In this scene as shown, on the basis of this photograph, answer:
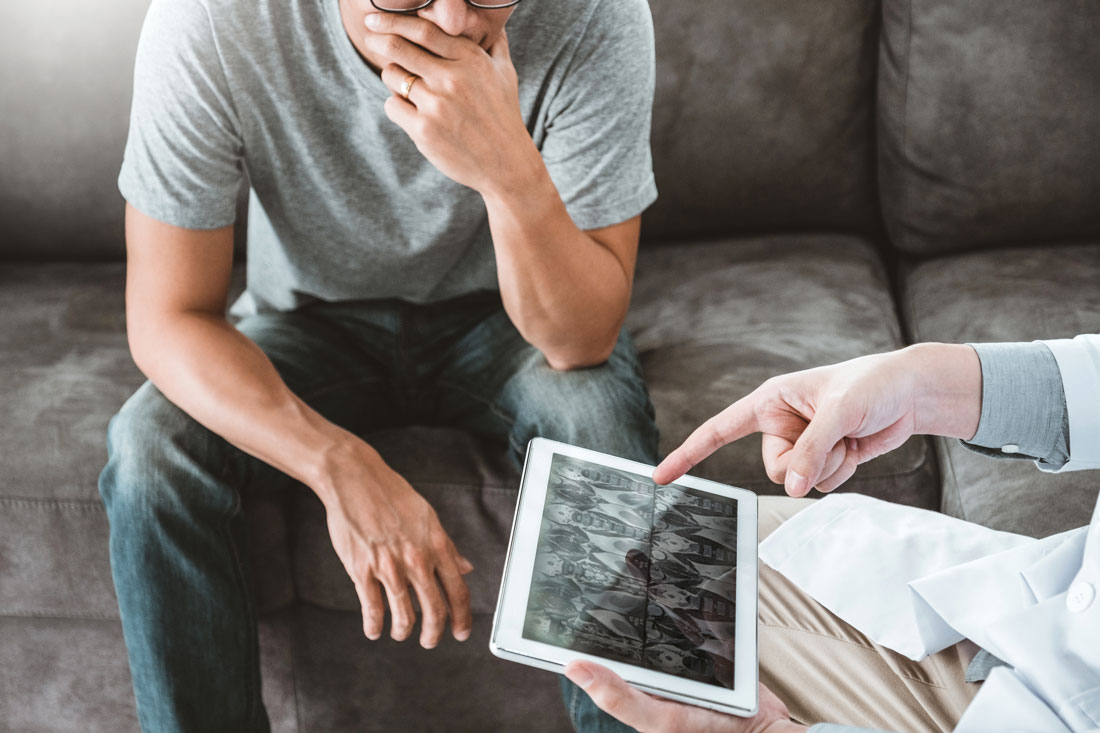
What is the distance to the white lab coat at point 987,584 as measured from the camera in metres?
0.66

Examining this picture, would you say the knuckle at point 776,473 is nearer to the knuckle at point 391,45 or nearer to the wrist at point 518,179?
the wrist at point 518,179

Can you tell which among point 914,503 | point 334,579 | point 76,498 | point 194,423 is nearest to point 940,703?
point 914,503

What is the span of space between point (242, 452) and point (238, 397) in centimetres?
9

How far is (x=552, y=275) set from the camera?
997 millimetres

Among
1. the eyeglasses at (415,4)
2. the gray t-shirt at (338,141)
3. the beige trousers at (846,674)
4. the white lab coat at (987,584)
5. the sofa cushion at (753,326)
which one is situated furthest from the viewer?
the sofa cushion at (753,326)

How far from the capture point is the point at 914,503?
1.10 m

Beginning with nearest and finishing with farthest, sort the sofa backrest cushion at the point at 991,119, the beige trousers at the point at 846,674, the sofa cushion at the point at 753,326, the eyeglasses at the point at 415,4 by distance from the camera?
the beige trousers at the point at 846,674 < the eyeglasses at the point at 415,4 < the sofa cushion at the point at 753,326 < the sofa backrest cushion at the point at 991,119

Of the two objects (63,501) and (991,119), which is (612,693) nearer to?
(63,501)

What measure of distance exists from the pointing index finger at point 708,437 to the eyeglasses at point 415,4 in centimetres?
44

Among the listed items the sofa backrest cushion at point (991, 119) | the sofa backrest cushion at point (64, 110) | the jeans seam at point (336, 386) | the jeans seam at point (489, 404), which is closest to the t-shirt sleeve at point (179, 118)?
the jeans seam at point (336, 386)

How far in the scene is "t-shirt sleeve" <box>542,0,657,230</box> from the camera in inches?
42.1

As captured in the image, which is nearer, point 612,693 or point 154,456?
point 612,693

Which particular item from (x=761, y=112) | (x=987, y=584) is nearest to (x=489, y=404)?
(x=987, y=584)

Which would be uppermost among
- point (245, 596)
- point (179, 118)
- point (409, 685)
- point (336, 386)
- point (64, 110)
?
point (179, 118)
